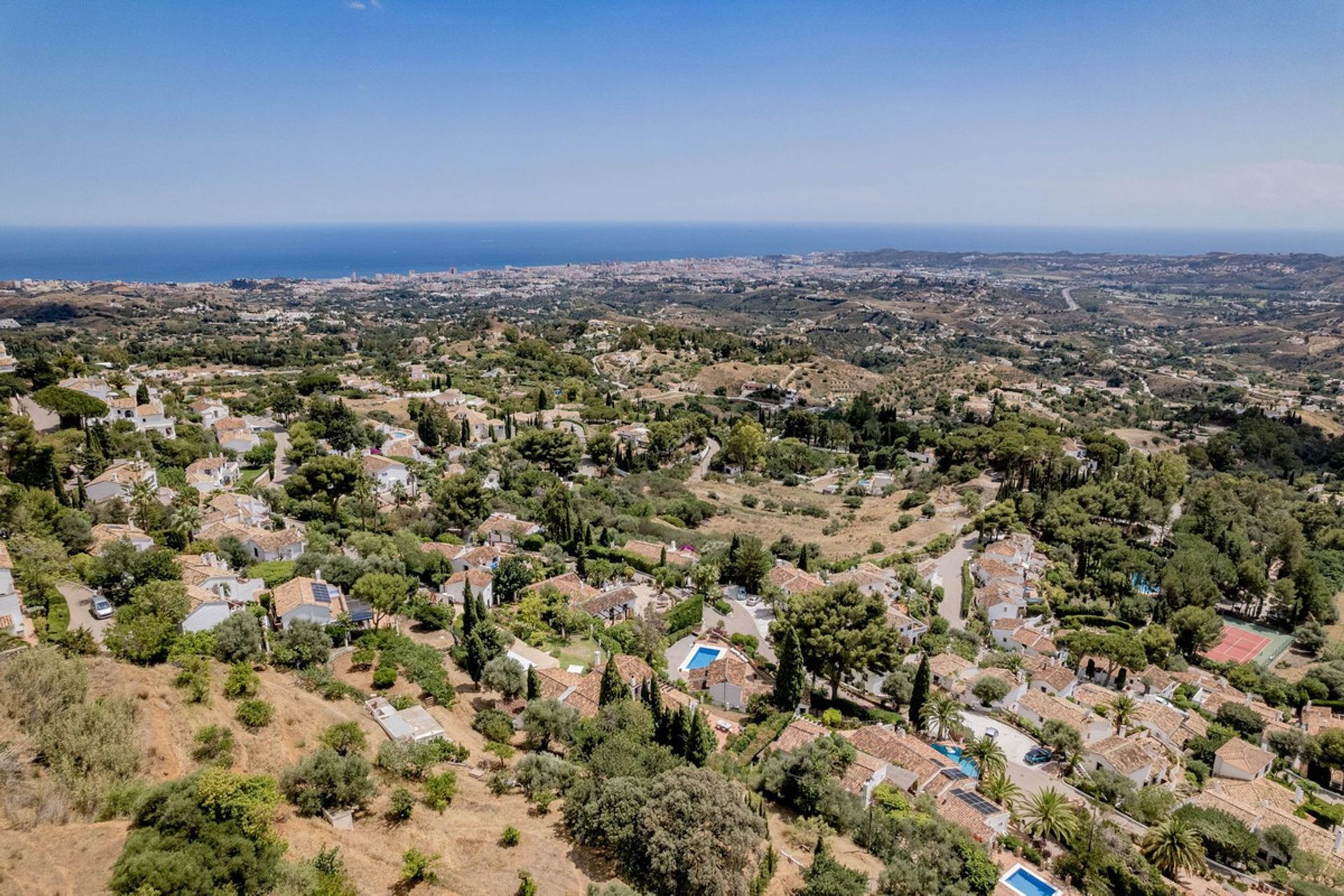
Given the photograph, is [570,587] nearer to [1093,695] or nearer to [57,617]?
[57,617]

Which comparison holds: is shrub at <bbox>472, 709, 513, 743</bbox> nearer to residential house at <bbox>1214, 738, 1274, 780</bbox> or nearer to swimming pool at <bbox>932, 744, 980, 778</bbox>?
swimming pool at <bbox>932, 744, 980, 778</bbox>

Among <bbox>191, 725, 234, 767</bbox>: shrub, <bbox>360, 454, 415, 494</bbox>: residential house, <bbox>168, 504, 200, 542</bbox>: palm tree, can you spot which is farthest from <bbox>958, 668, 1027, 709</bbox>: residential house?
<bbox>168, 504, 200, 542</bbox>: palm tree

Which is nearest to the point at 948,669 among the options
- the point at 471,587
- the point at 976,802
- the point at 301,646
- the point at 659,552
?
the point at 976,802

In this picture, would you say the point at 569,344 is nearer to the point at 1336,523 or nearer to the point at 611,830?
the point at 1336,523

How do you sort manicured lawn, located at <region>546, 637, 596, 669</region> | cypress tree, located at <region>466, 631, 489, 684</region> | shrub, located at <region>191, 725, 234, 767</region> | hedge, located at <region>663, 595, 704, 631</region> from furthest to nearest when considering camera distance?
1. hedge, located at <region>663, 595, 704, 631</region>
2. manicured lawn, located at <region>546, 637, 596, 669</region>
3. cypress tree, located at <region>466, 631, 489, 684</region>
4. shrub, located at <region>191, 725, 234, 767</region>

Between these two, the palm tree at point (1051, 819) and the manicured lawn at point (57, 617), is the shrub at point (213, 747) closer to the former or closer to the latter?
the manicured lawn at point (57, 617)

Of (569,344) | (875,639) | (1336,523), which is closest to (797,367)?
(569,344)
